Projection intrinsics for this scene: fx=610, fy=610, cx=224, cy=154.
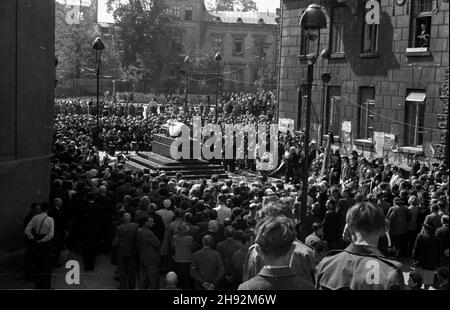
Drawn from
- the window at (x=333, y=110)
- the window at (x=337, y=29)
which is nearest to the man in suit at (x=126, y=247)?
the window at (x=333, y=110)

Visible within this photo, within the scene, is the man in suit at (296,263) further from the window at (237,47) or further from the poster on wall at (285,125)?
the window at (237,47)

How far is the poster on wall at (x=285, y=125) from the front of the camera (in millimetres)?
30314

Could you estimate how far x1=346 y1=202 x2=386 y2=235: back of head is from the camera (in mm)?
4492

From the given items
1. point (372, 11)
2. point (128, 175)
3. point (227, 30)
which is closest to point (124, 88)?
point (227, 30)

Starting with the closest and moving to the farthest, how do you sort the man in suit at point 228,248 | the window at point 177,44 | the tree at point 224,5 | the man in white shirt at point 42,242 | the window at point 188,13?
the man in suit at point 228,248
the man in white shirt at point 42,242
the window at point 177,44
the window at point 188,13
the tree at point 224,5

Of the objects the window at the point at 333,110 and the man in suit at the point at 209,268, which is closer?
the man in suit at the point at 209,268

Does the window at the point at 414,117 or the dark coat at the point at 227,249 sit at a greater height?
the window at the point at 414,117

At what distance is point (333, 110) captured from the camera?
27.9 m

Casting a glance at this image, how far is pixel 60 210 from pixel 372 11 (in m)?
17.4

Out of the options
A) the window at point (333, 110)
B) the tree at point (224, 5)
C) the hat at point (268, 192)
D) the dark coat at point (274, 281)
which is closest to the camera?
the dark coat at point (274, 281)

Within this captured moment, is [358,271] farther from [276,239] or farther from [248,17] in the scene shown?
[248,17]

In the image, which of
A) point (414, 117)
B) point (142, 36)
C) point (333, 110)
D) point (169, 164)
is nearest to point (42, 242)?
point (169, 164)

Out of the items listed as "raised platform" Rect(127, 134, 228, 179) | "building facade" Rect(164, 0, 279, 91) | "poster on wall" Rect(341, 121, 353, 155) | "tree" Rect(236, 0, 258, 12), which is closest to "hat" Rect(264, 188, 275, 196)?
"raised platform" Rect(127, 134, 228, 179)
